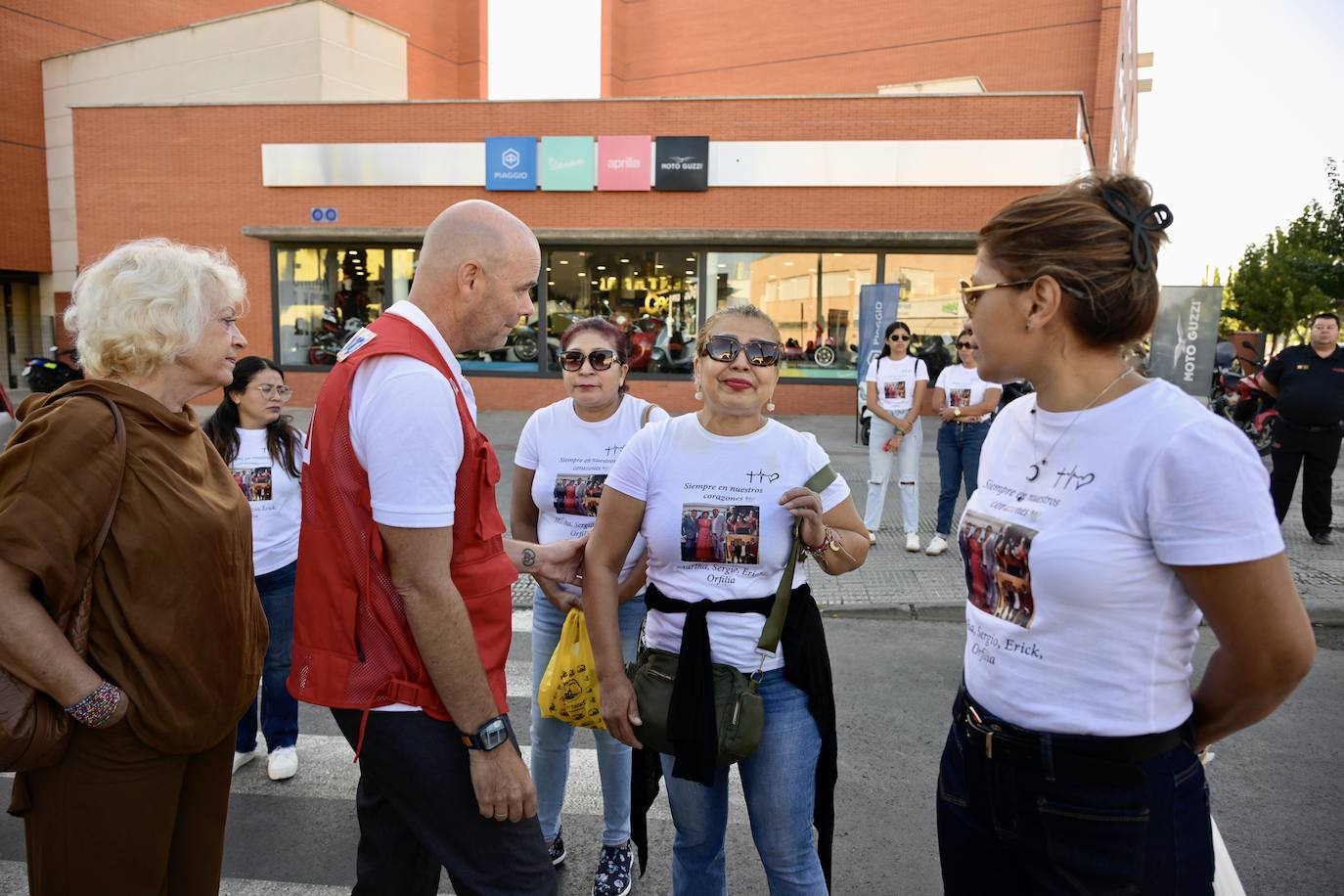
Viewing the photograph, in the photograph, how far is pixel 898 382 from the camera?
826cm

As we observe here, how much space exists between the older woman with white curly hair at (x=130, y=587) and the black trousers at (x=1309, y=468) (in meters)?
8.75

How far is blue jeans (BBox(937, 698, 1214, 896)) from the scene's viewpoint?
5.22ft

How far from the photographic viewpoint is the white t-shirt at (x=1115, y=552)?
1487 millimetres

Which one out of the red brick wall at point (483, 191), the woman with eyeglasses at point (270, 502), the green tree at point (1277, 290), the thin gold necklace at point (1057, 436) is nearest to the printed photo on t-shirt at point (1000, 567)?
the thin gold necklace at point (1057, 436)

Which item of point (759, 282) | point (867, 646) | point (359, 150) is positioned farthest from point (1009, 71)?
point (867, 646)

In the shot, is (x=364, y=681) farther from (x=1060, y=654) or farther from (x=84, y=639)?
(x=1060, y=654)

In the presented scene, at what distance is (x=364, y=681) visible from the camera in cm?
189

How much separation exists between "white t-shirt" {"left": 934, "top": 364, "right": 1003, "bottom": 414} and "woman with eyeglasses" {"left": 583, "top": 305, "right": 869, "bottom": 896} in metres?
5.67

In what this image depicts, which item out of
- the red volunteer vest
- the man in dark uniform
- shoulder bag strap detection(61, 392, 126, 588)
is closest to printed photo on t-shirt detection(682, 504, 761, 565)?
the red volunteer vest

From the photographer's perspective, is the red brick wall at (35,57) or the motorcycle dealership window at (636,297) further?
the red brick wall at (35,57)

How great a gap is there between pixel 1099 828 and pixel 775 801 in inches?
35.7

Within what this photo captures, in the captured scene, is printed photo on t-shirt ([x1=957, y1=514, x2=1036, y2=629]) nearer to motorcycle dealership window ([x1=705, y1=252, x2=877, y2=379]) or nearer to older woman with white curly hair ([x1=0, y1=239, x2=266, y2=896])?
older woman with white curly hair ([x1=0, y1=239, x2=266, y2=896])

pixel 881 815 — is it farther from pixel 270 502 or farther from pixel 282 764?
pixel 270 502

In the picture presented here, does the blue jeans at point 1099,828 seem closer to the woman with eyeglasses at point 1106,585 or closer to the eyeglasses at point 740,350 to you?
the woman with eyeglasses at point 1106,585
